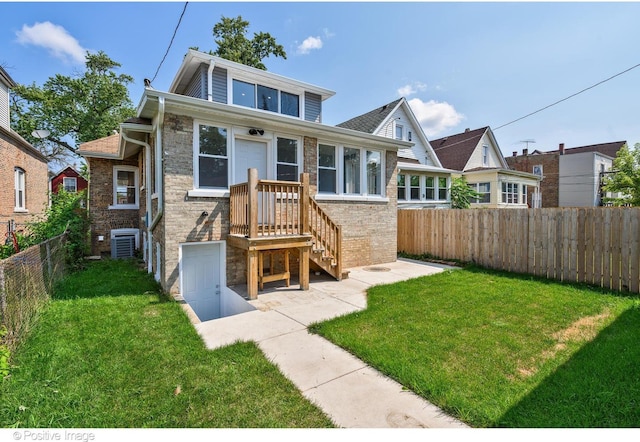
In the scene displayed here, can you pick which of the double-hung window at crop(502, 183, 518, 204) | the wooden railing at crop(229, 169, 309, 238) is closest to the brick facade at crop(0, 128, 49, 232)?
the wooden railing at crop(229, 169, 309, 238)

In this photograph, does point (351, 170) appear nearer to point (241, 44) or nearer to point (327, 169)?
point (327, 169)

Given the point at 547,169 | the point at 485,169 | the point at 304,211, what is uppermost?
the point at 547,169

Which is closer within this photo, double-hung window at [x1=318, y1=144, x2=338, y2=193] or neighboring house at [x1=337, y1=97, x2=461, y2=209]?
double-hung window at [x1=318, y1=144, x2=338, y2=193]

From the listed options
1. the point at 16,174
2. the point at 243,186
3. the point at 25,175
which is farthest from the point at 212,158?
the point at 25,175

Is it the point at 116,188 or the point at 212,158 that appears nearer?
the point at 212,158

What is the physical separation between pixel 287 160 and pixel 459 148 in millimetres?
A: 20937

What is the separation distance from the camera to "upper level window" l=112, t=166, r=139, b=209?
11.9 metres

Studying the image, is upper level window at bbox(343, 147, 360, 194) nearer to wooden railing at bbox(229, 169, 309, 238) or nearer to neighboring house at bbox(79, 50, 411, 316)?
neighboring house at bbox(79, 50, 411, 316)

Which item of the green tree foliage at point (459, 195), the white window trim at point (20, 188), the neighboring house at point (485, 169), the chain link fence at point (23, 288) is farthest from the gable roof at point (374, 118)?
the white window trim at point (20, 188)

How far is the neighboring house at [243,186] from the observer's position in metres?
6.44

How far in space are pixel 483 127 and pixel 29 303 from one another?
2809 cm

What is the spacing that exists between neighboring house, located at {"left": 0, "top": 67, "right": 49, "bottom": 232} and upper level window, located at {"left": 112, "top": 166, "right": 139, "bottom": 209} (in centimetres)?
360

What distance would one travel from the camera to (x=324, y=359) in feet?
12.3

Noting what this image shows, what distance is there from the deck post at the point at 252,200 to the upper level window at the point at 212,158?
1.37 m
